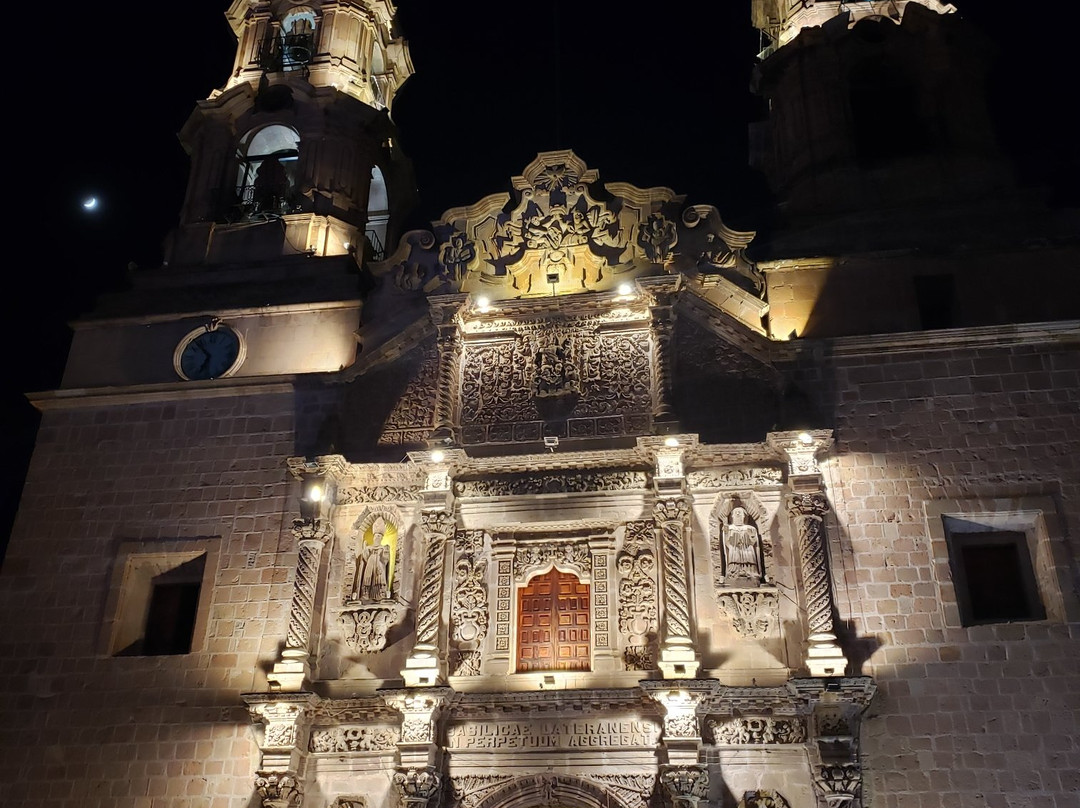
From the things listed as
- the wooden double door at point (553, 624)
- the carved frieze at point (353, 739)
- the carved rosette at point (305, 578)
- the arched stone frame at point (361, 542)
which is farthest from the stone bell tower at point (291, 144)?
the carved frieze at point (353, 739)

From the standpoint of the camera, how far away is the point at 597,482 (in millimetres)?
14070

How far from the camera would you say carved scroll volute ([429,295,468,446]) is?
14906mm

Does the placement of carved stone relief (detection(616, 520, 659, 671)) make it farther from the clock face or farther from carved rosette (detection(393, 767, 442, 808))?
the clock face

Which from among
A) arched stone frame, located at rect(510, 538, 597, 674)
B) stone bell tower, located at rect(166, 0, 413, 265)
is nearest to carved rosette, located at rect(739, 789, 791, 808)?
arched stone frame, located at rect(510, 538, 597, 674)

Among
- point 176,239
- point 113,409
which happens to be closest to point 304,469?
point 113,409

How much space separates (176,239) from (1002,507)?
1376 cm

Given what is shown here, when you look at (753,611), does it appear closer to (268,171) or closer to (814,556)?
(814,556)

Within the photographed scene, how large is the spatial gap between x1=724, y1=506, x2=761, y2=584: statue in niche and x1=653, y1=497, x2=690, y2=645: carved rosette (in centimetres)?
53

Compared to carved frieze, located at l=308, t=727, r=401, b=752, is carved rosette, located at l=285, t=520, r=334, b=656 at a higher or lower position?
higher

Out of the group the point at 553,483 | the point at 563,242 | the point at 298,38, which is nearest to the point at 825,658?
the point at 553,483

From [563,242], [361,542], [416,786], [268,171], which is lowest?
[416,786]

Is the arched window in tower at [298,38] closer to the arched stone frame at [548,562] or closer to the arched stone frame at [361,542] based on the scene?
the arched stone frame at [361,542]

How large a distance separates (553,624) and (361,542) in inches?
111

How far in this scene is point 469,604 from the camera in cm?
1370
